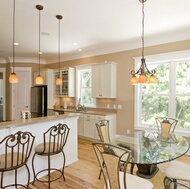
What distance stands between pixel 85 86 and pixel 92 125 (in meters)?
1.65

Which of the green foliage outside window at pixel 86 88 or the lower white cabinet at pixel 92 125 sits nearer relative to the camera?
the lower white cabinet at pixel 92 125

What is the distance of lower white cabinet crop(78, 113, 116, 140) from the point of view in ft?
16.3

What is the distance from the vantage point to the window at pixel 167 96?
13.5 ft

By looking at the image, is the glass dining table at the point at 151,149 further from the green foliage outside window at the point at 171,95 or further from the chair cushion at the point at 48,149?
the green foliage outside window at the point at 171,95

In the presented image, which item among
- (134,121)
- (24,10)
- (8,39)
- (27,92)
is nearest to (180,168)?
(134,121)

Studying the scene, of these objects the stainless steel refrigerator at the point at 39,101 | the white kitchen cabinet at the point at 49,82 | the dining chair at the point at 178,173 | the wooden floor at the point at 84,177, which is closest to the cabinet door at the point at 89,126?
the wooden floor at the point at 84,177

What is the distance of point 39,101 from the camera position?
604cm

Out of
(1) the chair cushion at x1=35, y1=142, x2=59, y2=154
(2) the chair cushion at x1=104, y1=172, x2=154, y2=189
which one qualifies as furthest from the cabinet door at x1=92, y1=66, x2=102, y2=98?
(2) the chair cushion at x1=104, y1=172, x2=154, y2=189

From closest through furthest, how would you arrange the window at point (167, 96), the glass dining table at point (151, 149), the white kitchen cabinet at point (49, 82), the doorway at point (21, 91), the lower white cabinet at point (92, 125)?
1. the glass dining table at point (151, 149)
2. the window at point (167, 96)
3. the lower white cabinet at point (92, 125)
4. the white kitchen cabinet at point (49, 82)
5. the doorway at point (21, 91)

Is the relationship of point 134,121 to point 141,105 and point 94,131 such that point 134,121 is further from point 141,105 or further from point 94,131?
point 94,131

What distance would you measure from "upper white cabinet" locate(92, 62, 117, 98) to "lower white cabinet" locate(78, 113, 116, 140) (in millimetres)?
680

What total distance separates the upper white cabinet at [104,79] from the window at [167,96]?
2.53 ft

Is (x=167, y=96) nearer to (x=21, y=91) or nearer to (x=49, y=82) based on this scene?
(x=49, y=82)

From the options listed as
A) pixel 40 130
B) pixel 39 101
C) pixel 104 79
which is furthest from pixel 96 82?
pixel 40 130
